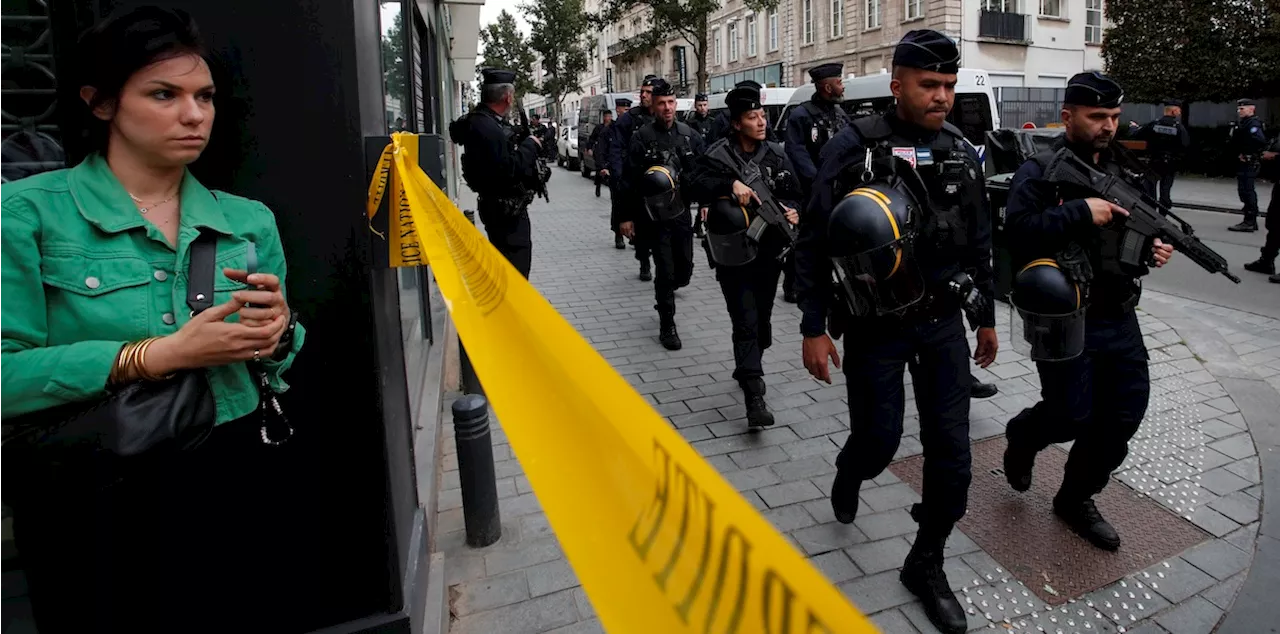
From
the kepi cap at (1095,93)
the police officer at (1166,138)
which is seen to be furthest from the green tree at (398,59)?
the police officer at (1166,138)

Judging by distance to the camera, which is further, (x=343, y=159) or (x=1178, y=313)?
(x=1178, y=313)

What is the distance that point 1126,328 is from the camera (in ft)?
11.2

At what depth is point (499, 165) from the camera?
18.9 ft

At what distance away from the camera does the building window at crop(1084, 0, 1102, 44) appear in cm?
3297

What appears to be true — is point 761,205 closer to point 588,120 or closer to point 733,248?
point 733,248

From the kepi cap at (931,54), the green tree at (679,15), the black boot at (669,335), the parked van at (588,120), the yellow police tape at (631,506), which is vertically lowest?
the black boot at (669,335)

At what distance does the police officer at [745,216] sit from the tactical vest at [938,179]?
1.77m

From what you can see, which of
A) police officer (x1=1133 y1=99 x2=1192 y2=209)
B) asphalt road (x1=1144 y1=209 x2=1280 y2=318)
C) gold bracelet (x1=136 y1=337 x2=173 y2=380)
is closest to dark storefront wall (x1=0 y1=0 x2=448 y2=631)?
gold bracelet (x1=136 y1=337 x2=173 y2=380)

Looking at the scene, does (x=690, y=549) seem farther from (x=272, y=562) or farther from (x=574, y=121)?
(x=574, y=121)

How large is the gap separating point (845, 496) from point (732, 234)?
6.62 feet

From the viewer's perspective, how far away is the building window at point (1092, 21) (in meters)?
33.0

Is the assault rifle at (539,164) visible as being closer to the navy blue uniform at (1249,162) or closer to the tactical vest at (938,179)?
the tactical vest at (938,179)

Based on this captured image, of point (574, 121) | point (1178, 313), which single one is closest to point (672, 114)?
point (1178, 313)

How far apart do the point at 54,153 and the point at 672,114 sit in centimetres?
567
